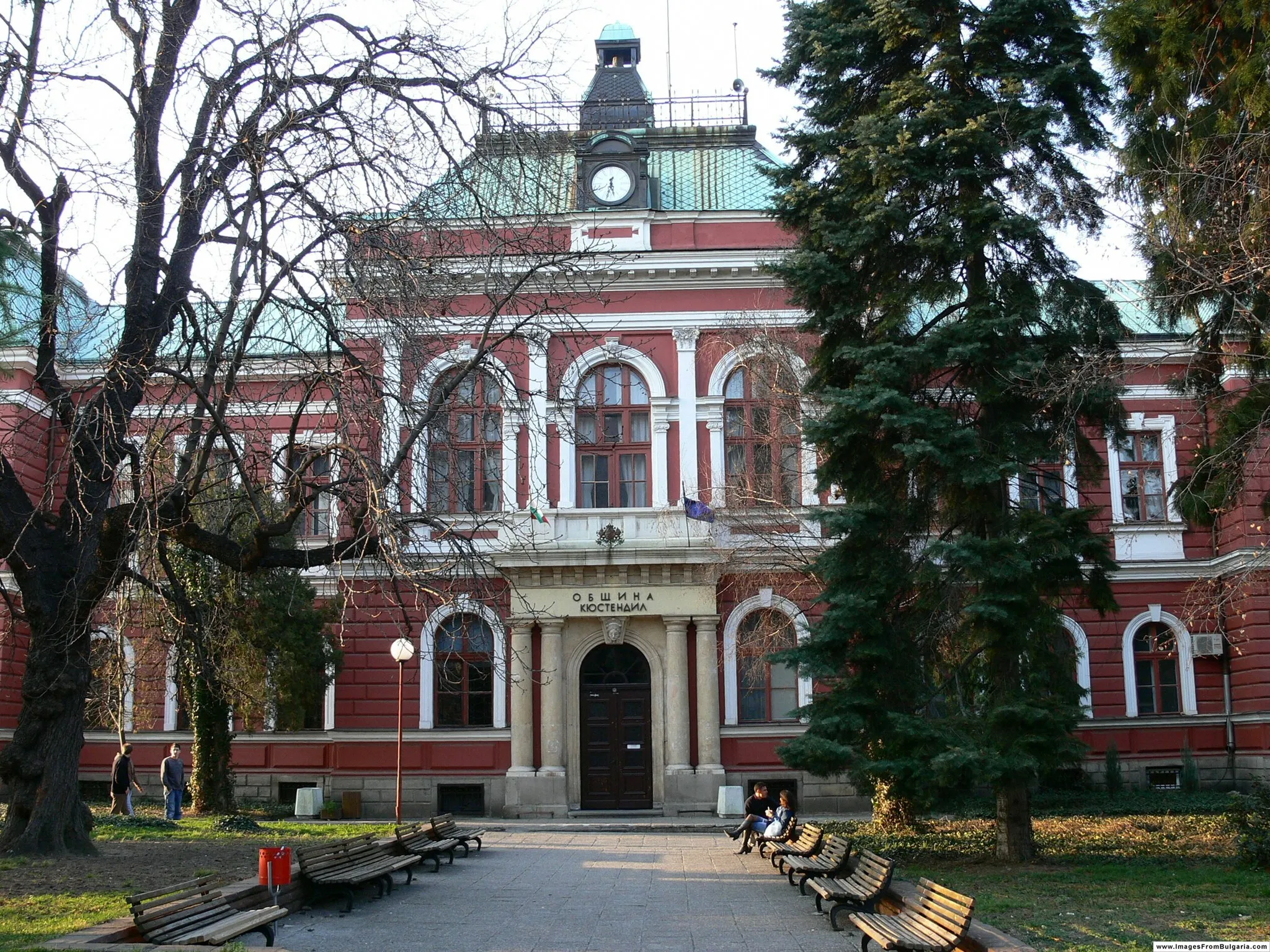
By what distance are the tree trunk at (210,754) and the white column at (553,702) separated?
630 cm

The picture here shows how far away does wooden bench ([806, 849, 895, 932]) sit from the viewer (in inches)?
450

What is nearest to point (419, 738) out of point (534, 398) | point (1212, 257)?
point (534, 398)

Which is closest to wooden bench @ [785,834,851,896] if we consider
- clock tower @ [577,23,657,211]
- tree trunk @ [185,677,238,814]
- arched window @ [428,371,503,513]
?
arched window @ [428,371,503,513]

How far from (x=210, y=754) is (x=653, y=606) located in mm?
9465

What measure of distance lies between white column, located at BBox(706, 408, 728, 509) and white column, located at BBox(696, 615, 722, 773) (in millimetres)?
2596

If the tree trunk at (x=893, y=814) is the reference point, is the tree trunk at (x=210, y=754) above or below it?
above

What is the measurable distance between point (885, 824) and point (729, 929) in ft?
32.8

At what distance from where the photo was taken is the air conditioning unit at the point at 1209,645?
2742 centimetres

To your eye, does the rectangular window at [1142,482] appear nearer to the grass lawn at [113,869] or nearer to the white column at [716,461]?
the white column at [716,461]

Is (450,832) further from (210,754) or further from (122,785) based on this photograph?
(122,785)

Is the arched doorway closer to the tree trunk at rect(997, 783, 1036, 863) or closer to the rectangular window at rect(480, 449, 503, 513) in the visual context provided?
the rectangular window at rect(480, 449, 503, 513)

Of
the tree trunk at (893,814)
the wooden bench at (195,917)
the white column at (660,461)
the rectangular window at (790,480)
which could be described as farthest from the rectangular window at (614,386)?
the wooden bench at (195,917)

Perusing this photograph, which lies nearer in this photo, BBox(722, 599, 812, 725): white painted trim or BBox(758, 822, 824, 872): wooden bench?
BBox(758, 822, 824, 872): wooden bench

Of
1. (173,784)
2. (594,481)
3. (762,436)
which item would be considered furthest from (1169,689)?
(173,784)
